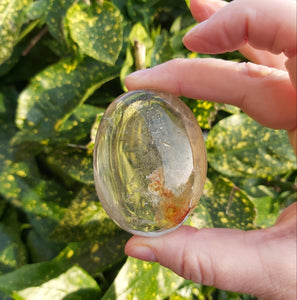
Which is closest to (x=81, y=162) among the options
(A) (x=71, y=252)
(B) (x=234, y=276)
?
(A) (x=71, y=252)

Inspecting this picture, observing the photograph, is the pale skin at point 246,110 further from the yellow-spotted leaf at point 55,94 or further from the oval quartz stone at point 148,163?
the yellow-spotted leaf at point 55,94

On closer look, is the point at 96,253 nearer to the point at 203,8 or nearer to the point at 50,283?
the point at 50,283

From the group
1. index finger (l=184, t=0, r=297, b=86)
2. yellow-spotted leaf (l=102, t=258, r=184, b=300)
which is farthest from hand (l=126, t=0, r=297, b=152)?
yellow-spotted leaf (l=102, t=258, r=184, b=300)

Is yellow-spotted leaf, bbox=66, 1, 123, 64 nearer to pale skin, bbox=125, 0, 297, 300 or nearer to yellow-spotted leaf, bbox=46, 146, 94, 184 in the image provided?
pale skin, bbox=125, 0, 297, 300

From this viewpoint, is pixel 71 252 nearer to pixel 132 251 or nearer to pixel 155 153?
pixel 132 251

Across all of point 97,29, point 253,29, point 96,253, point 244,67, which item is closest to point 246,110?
point 244,67

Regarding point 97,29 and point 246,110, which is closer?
point 246,110
